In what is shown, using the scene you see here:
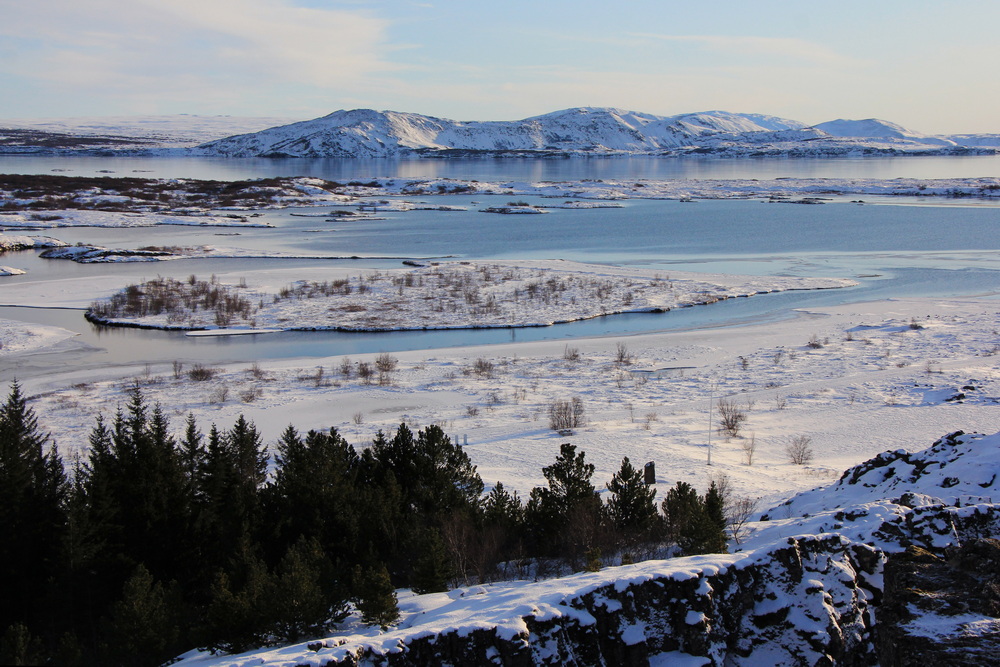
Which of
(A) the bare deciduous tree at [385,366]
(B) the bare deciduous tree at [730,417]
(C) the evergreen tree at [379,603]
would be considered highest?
(C) the evergreen tree at [379,603]

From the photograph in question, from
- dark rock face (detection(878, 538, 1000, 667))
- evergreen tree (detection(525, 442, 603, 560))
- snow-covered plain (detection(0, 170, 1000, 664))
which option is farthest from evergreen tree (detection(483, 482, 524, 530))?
dark rock face (detection(878, 538, 1000, 667))

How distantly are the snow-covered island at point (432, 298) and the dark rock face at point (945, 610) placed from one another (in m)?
21.2

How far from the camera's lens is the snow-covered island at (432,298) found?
27578 mm

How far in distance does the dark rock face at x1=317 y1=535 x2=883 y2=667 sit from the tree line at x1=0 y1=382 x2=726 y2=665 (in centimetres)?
108

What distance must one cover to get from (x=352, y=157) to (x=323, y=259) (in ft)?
522

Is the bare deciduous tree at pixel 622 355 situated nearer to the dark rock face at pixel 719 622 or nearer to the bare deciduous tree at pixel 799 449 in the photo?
the bare deciduous tree at pixel 799 449

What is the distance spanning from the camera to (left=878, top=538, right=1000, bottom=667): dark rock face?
5.32m

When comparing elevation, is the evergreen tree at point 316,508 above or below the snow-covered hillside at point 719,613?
below

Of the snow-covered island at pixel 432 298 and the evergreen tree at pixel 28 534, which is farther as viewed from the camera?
the snow-covered island at pixel 432 298

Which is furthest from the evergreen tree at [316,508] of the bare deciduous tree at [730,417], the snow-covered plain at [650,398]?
the bare deciduous tree at [730,417]

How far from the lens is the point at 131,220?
57625mm

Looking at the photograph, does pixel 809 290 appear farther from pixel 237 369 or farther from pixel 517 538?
pixel 517 538

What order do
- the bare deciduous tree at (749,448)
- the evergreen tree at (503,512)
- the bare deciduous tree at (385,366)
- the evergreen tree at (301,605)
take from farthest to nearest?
the bare deciduous tree at (385,366), the bare deciduous tree at (749,448), the evergreen tree at (503,512), the evergreen tree at (301,605)

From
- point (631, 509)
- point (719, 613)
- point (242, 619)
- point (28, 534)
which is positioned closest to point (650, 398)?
point (631, 509)
